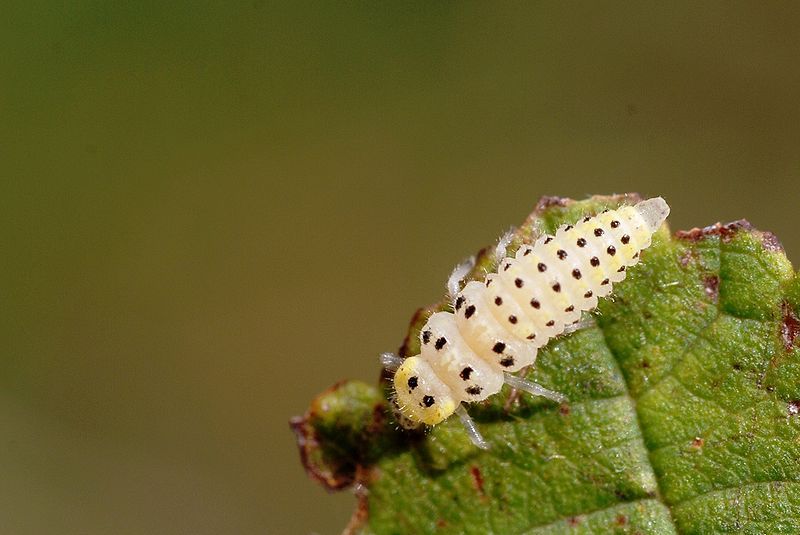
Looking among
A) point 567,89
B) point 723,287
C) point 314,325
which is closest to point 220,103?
point 314,325

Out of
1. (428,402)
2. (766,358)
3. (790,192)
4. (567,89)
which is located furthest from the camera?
(567,89)

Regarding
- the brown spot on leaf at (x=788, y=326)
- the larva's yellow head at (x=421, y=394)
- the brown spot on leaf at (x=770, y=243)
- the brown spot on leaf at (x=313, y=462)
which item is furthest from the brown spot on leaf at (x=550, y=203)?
the brown spot on leaf at (x=313, y=462)

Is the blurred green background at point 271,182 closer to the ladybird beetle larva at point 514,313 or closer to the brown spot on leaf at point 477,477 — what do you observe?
the ladybird beetle larva at point 514,313

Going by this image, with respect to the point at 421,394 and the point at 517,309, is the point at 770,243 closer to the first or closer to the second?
the point at 517,309

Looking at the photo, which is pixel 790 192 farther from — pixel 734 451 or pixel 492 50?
pixel 734 451

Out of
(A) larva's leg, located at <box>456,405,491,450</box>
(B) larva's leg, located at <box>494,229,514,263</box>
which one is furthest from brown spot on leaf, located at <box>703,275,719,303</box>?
(A) larva's leg, located at <box>456,405,491,450</box>

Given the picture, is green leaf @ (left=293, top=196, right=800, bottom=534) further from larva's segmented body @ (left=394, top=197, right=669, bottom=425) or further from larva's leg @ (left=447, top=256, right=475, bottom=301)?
larva's leg @ (left=447, top=256, right=475, bottom=301)

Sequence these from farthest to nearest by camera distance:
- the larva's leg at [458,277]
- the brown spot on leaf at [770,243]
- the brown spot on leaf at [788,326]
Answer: the larva's leg at [458,277], the brown spot on leaf at [770,243], the brown spot on leaf at [788,326]
